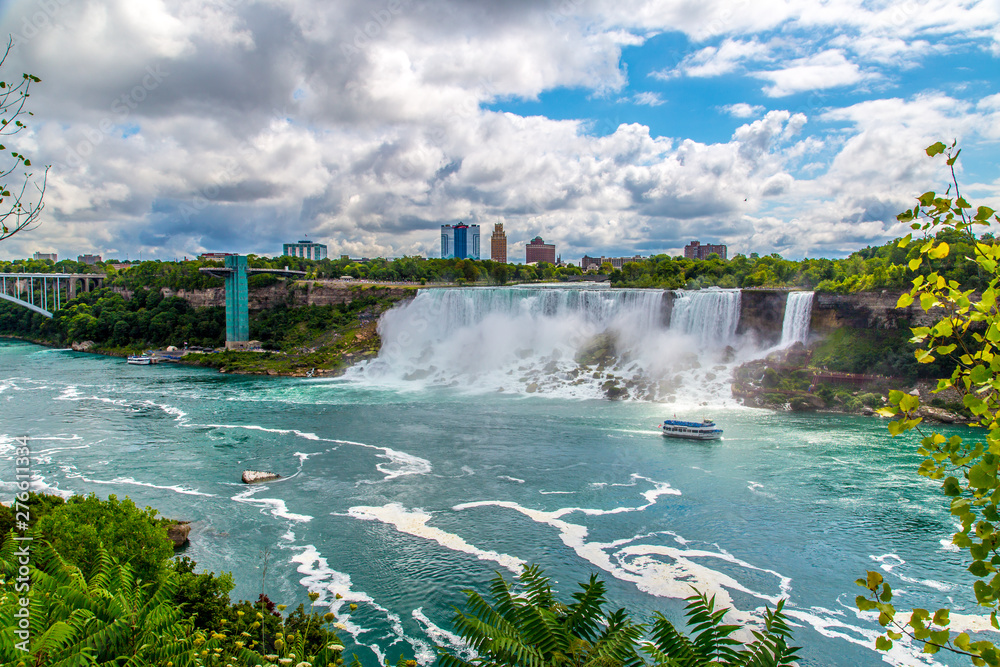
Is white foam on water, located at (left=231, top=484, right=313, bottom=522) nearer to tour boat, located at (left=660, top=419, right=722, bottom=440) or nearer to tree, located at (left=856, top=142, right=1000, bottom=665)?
tour boat, located at (left=660, top=419, right=722, bottom=440)

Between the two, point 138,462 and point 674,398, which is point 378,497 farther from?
point 674,398

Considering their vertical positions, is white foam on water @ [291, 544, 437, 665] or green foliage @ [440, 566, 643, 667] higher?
green foliage @ [440, 566, 643, 667]

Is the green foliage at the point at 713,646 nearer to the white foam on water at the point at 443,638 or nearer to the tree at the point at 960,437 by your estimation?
the tree at the point at 960,437

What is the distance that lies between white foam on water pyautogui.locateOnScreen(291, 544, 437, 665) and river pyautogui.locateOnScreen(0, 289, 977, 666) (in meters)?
0.05

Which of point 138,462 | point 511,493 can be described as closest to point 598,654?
point 511,493

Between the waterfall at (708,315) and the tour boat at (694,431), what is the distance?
1413 cm

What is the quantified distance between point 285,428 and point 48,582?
746 inches

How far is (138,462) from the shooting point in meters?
20.2

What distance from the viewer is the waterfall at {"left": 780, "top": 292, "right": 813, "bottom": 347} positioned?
110ft

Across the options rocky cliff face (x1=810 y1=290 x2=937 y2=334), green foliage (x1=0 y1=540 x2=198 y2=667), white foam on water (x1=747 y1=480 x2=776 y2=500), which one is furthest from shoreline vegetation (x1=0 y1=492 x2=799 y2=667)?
rocky cliff face (x1=810 y1=290 x2=937 y2=334)

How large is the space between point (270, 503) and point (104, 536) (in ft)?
23.6

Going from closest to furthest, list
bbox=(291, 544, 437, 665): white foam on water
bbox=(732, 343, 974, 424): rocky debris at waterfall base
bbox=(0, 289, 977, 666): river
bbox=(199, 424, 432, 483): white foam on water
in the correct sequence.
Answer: bbox=(291, 544, 437, 665): white foam on water
bbox=(0, 289, 977, 666): river
bbox=(199, 424, 432, 483): white foam on water
bbox=(732, 343, 974, 424): rocky debris at waterfall base

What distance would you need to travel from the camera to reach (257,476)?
1841cm

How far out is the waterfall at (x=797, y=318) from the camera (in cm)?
3359
